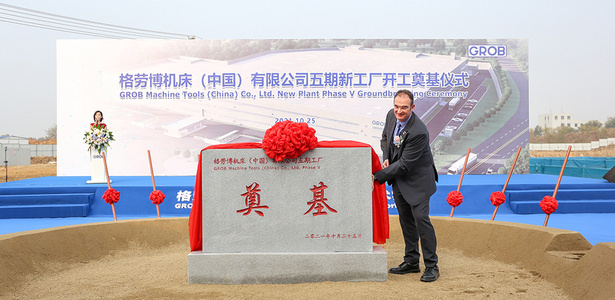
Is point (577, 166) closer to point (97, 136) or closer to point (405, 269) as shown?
point (405, 269)

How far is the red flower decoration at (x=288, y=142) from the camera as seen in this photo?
2.92 meters

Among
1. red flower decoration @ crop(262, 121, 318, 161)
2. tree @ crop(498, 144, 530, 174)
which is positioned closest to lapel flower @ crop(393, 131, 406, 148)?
red flower decoration @ crop(262, 121, 318, 161)

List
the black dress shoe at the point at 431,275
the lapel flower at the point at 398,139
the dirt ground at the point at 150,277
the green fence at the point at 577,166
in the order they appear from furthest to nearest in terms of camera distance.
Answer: the green fence at the point at 577,166, the lapel flower at the point at 398,139, the black dress shoe at the point at 431,275, the dirt ground at the point at 150,277

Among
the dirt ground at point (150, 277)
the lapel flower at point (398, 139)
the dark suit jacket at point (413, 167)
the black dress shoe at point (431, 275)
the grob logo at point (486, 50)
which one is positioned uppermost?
the grob logo at point (486, 50)

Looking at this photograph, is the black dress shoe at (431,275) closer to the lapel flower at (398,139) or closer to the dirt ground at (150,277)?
the dirt ground at (150,277)

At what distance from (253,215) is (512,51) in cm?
955

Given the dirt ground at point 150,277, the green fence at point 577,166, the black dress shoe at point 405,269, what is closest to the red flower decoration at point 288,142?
the dirt ground at point 150,277

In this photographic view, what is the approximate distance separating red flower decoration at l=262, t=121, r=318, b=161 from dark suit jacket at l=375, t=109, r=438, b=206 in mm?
501

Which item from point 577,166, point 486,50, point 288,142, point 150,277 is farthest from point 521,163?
point 150,277

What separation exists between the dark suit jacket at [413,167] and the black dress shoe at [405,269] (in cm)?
44

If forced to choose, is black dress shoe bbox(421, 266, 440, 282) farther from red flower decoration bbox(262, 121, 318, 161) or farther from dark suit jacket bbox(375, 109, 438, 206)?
red flower decoration bbox(262, 121, 318, 161)

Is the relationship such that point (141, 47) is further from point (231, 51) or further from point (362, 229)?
point (362, 229)

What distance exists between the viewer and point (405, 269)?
10.9 feet

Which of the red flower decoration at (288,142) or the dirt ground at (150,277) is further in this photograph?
the red flower decoration at (288,142)
